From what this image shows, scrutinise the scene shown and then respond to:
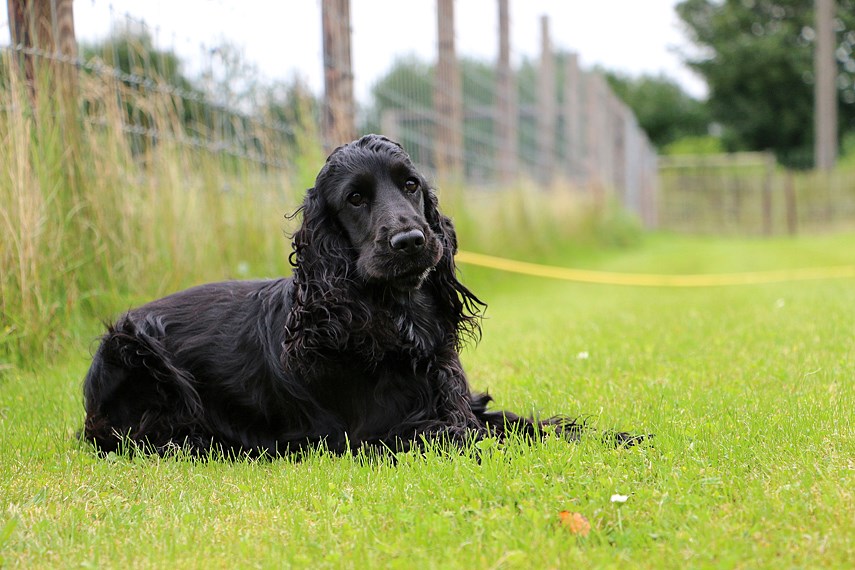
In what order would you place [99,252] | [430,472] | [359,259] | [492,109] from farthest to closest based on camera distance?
[492,109] → [99,252] → [359,259] → [430,472]

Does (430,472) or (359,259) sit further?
(359,259)

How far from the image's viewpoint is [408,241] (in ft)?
11.1

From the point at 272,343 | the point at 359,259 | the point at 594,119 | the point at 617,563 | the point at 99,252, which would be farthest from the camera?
the point at 594,119

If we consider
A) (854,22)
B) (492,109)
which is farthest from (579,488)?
(854,22)

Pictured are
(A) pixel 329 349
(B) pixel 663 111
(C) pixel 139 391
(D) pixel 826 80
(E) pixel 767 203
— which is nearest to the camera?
(A) pixel 329 349

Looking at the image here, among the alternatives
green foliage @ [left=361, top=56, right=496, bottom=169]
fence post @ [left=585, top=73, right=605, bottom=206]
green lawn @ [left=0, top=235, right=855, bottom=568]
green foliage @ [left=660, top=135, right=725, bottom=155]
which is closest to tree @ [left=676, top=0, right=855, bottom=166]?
green foliage @ [left=660, top=135, right=725, bottom=155]

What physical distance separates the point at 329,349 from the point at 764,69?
4295 cm

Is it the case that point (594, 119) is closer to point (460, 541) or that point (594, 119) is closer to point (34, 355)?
point (34, 355)

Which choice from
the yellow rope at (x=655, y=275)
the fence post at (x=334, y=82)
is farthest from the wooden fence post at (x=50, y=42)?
the yellow rope at (x=655, y=275)

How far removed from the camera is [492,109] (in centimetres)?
1509

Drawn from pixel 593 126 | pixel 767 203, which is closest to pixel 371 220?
pixel 593 126

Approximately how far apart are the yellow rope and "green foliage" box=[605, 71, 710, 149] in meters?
43.3

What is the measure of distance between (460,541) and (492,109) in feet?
43.1

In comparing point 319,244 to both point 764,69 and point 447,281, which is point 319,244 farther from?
point 764,69
